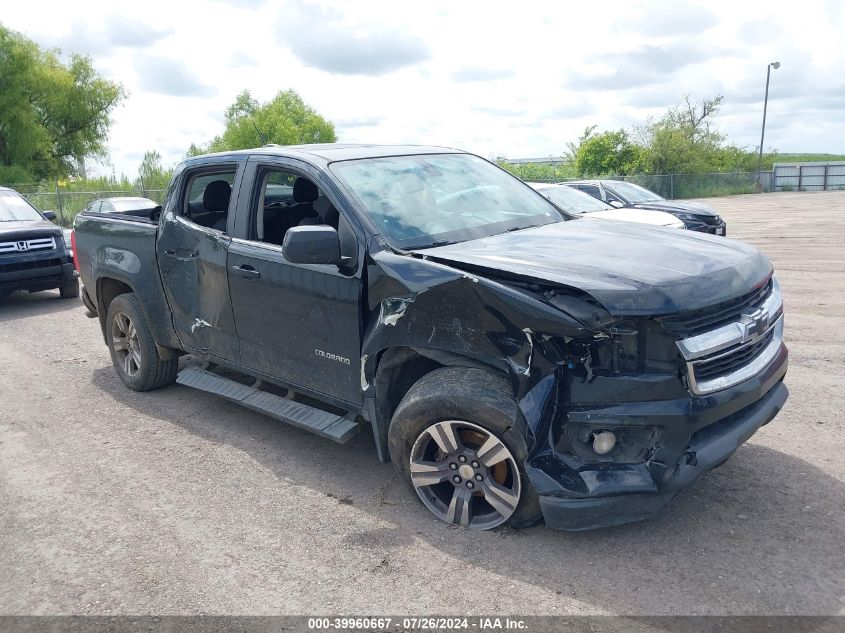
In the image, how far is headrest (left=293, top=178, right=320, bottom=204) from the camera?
5066 millimetres

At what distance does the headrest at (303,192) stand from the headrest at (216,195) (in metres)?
0.49

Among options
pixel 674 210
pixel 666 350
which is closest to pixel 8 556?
pixel 666 350

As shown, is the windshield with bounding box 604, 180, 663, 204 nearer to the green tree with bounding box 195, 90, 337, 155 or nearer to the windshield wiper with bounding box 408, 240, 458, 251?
the windshield wiper with bounding box 408, 240, 458, 251

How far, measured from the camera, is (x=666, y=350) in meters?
3.23

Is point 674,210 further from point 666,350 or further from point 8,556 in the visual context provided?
point 8,556

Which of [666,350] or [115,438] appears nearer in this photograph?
[666,350]

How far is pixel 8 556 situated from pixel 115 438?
1624mm

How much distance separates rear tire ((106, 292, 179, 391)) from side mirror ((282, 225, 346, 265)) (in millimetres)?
2660

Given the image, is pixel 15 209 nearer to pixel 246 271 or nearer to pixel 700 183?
pixel 246 271

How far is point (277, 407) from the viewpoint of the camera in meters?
4.85

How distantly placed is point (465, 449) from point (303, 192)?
7.85 ft

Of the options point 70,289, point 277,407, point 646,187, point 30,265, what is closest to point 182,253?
point 277,407

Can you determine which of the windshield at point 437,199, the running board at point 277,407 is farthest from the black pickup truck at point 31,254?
the windshield at point 437,199

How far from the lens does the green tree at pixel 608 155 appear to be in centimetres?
4516
